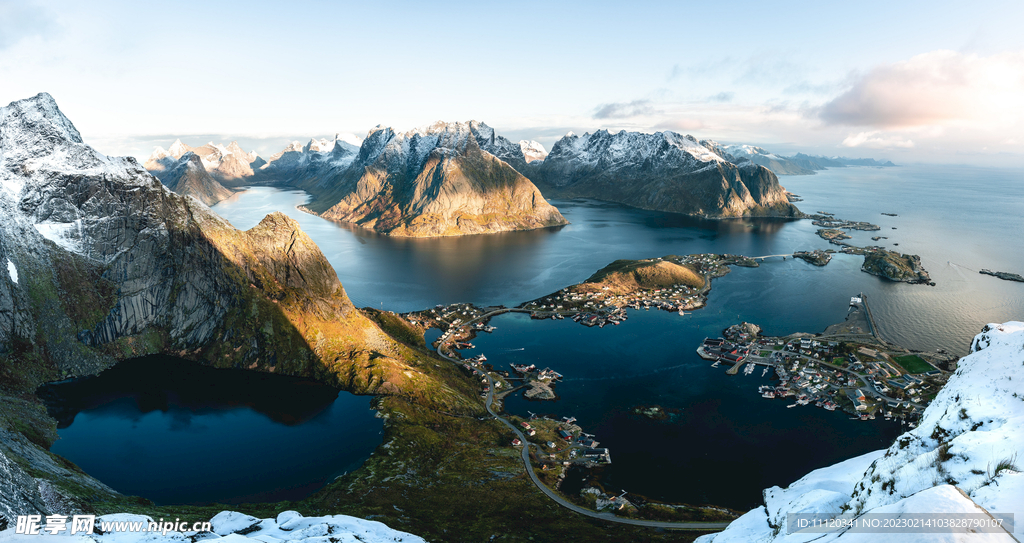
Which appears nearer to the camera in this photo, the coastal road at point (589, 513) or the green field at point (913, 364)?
the coastal road at point (589, 513)

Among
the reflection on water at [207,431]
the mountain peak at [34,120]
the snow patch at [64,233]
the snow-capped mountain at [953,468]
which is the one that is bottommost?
the reflection on water at [207,431]

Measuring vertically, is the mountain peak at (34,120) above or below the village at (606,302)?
above

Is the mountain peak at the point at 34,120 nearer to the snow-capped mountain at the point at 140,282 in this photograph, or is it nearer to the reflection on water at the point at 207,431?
the snow-capped mountain at the point at 140,282

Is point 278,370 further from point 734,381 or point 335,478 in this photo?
point 734,381

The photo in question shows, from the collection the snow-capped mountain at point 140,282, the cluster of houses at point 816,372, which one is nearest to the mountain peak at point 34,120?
A: the snow-capped mountain at point 140,282

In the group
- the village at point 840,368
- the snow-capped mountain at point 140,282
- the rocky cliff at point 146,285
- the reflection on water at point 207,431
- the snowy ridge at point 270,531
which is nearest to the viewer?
the snowy ridge at point 270,531

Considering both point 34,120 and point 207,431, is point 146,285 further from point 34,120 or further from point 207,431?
point 34,120

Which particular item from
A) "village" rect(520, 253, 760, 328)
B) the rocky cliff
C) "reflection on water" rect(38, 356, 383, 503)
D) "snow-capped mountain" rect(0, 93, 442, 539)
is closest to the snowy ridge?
"reflection on water" rect(38, 356, 383, 503)

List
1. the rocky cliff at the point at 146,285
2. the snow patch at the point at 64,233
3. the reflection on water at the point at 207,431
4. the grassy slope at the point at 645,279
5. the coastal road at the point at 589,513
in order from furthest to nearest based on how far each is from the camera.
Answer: the grassy slope at the point at 645,279 < the snow patch at the point at 64,233 < the rocky cliff at the point at 146,285 < the reflection on water at the point at 207,431 < the coastal road at the point at 589,513
